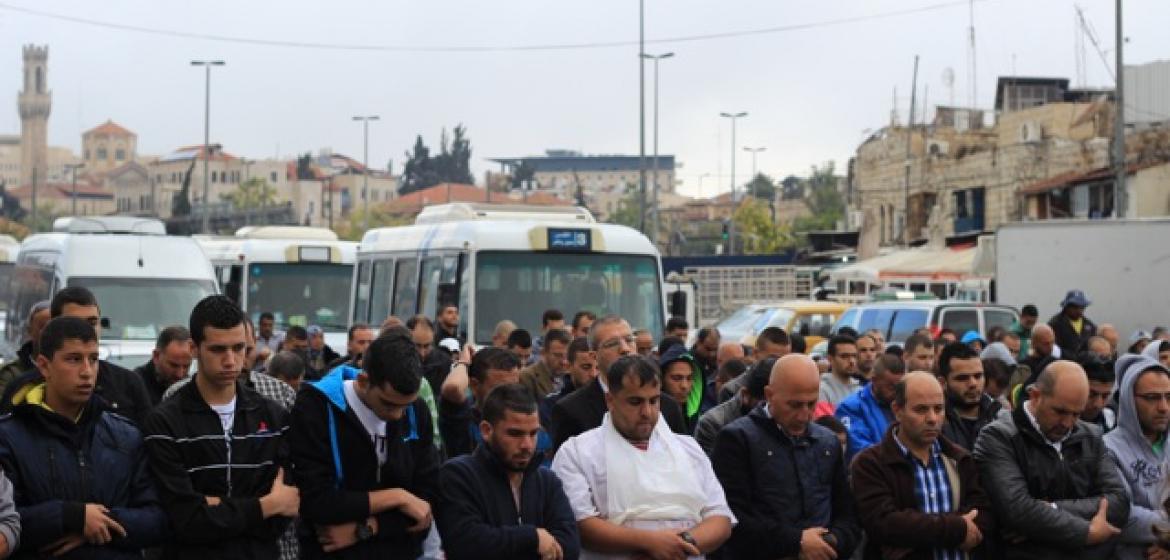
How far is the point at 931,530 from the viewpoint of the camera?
8281 mm

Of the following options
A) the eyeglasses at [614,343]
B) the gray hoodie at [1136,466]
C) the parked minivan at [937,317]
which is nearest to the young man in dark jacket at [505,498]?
the eyeglasses at [614,343]

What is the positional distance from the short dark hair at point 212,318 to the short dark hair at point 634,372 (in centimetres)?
160

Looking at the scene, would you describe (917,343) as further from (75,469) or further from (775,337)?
(75,469)

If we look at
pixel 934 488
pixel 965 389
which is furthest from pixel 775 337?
pixel 934 488

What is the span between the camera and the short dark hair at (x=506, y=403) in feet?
24.3

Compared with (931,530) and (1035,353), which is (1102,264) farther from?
(931,530)

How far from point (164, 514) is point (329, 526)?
0.64 metres

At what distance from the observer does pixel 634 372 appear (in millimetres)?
7742

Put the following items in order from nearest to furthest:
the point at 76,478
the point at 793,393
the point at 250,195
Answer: the point at 76,478
the point at 793,393
the point at 250,195

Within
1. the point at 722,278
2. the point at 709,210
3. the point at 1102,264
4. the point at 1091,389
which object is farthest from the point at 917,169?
the point at 709,210

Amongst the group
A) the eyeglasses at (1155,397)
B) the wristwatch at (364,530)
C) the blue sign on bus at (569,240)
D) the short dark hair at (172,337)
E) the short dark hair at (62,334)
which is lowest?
the wristwatch at (364,530)

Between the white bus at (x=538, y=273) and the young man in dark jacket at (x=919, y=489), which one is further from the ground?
the white bus at (x=538, y=273)

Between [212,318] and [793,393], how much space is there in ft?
8.51

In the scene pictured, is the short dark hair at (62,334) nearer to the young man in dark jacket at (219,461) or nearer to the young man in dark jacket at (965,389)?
the young man in dark jacket at (219,461)
